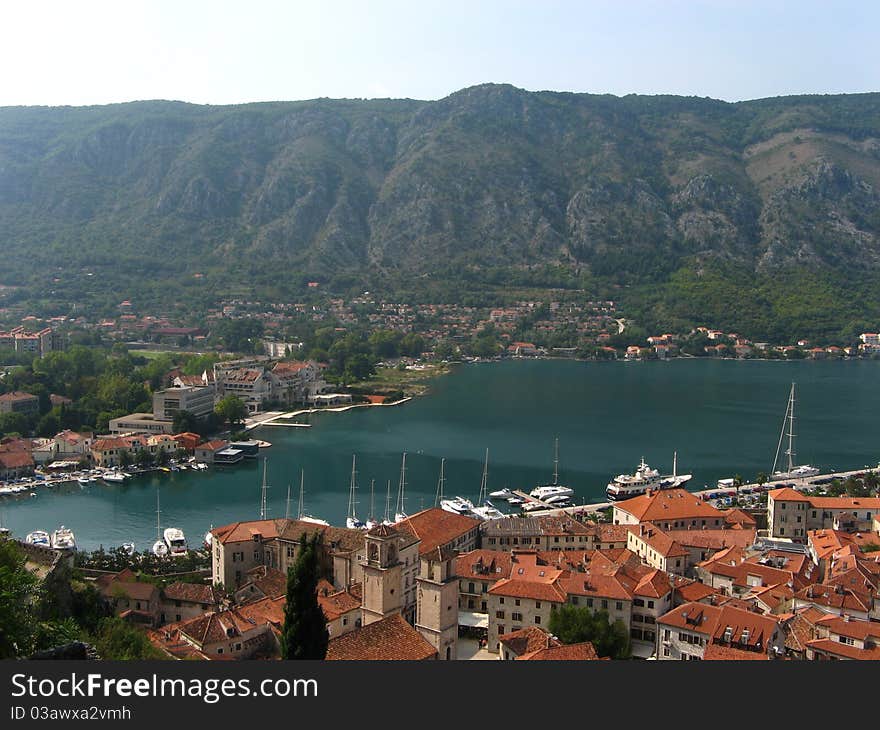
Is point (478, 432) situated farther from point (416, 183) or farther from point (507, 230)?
point (416, 183)

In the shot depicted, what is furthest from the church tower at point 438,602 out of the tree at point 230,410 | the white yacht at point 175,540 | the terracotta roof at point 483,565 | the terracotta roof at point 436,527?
A: the tree at point 230,410

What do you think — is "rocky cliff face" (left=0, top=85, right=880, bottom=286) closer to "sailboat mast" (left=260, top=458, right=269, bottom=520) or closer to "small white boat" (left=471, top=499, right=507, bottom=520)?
"sailboat mast" (left=260, top=458, right=269, bottom=520)

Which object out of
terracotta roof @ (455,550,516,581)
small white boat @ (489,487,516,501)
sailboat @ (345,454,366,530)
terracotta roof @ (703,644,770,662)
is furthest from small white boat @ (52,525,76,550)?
terracotta roof @ (703,644,770,662)

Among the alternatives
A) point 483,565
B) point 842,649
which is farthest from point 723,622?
point 483,565


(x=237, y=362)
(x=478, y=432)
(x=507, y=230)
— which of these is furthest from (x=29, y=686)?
(x=507, y=230)

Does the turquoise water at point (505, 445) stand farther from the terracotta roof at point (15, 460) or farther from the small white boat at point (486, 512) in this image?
the terracotta roof at point (15, 460)
